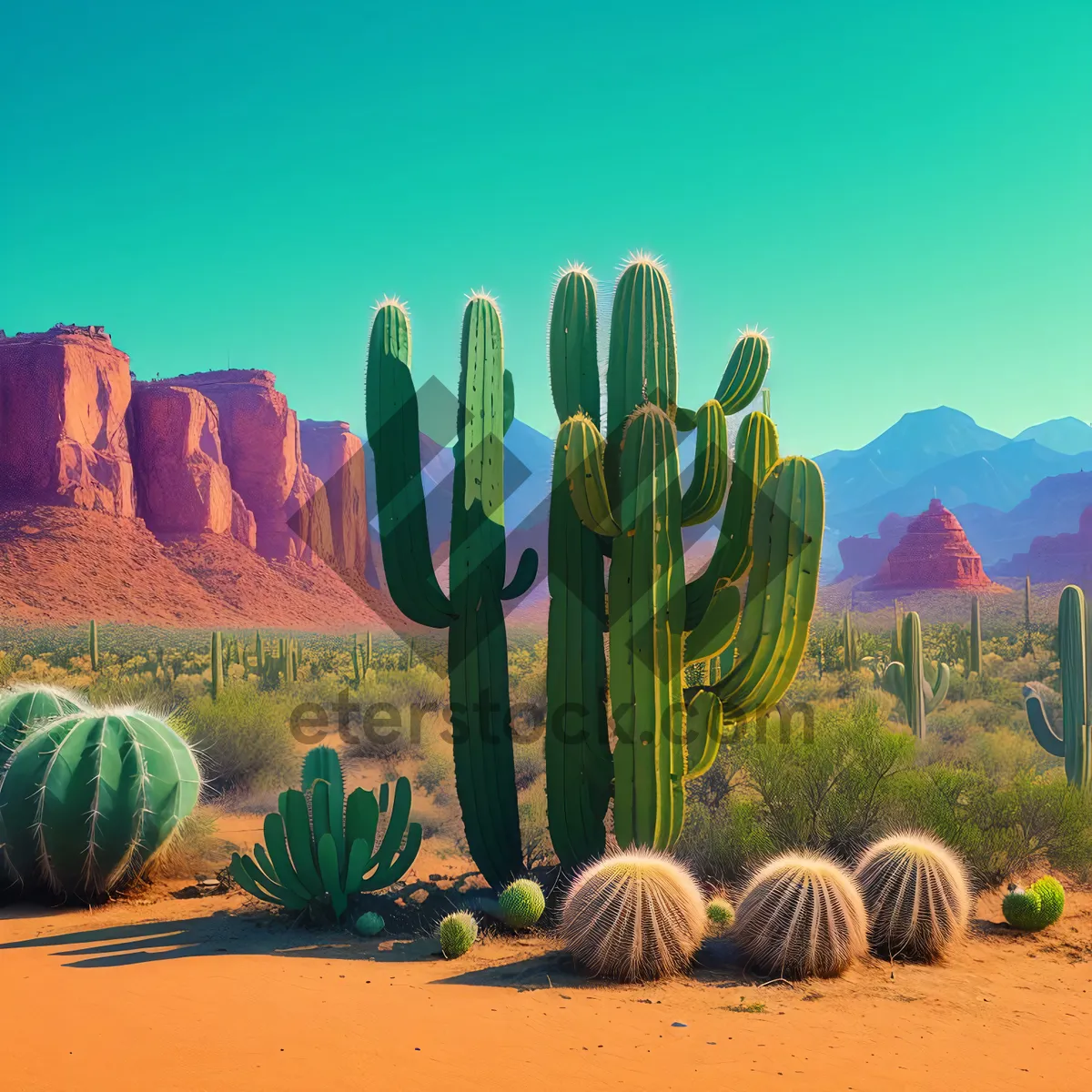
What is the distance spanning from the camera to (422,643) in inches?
1094

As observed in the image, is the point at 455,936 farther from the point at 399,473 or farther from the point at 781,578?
the point at 399,473

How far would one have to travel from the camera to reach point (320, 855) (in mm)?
7027

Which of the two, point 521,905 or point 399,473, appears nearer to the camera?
point 521,905

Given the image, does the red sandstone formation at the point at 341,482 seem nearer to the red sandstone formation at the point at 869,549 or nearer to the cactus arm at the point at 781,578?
the red sandstone formation at the point at 869,549

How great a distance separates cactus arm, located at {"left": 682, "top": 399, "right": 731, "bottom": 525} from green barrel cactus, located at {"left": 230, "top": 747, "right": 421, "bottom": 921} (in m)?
3.02

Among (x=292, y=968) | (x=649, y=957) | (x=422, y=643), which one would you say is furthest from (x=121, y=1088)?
(x=422, y=643)

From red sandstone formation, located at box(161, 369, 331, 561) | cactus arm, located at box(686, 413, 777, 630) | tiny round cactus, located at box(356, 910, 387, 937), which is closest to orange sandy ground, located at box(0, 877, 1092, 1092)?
tiny round cactus, located at box(356, 910, 387, 937)

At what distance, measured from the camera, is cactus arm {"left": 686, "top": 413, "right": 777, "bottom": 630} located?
290 inches

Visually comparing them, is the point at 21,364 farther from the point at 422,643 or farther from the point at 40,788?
the point at 40,788

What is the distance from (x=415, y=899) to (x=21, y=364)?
179ft

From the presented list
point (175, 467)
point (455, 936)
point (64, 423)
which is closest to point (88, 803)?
point (455, 936)

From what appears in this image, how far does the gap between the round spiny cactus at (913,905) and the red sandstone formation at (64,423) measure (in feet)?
168

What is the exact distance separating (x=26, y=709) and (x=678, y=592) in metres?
5.74

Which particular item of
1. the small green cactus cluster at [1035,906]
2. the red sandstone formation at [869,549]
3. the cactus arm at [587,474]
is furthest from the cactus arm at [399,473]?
the red sandstone formation at [869,549]
